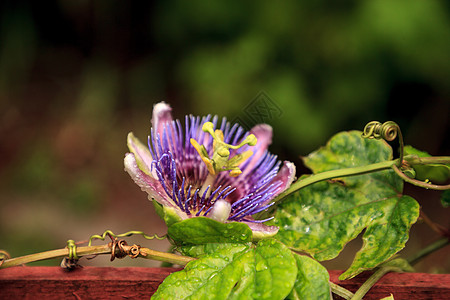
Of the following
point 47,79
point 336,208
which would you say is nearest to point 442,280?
point 336,208

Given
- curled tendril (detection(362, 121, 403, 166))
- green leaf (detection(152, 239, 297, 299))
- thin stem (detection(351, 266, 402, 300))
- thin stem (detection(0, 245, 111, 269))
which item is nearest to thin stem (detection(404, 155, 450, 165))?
curled tendril (detection(362, 121, 403, 166))

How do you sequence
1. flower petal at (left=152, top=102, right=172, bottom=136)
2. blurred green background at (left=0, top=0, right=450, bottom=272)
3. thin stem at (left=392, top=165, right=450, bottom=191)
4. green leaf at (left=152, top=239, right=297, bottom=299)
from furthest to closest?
blurred green background at (left=0, top=0, right=450, bottom=272), flower petal at (left=152, top=102, right=172, bottom=136), thin stem at (left=392, top=165, right=450, bottom=191), green leaf at (left=152, top=239, right=297, bottom=299)

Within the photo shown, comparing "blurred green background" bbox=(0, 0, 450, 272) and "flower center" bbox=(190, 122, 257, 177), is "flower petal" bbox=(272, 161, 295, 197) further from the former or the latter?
"blurred green background" bbox=(0, 0, 450, 272)

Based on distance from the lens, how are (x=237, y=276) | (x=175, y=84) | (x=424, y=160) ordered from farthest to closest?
(x=175, y=84) < (x=424, y=160) < (x=237, y=276)

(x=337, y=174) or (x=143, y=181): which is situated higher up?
(x=143, y=181)

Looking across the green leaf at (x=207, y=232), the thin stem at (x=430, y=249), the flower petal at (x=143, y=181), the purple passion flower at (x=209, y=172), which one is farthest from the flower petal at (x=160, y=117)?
the thin stem at (x=430, y=249)

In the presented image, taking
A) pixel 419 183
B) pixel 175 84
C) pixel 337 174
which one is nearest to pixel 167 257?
pixel 337 174

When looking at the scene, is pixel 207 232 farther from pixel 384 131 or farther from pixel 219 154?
pixel 384 131
